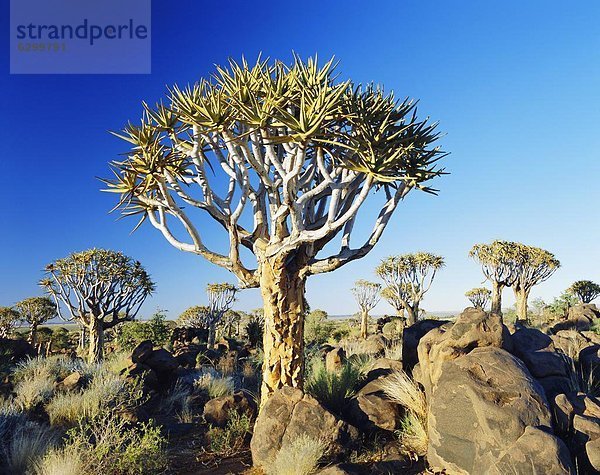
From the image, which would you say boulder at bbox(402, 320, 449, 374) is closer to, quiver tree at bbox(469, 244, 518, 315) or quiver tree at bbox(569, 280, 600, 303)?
quiver tree at bbox(469, 244, 518, 315)

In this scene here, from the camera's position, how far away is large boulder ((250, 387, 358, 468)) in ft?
19.5

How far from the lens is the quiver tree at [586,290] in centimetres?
3428

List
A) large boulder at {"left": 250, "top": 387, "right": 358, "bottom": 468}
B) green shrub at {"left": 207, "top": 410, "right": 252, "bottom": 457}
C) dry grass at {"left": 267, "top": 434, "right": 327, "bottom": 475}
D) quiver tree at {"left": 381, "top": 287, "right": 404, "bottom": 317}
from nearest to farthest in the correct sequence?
dry grass at {"left": 267, "top": 434, "right": 327, "bottom": 475} < large boulder at {"left": 250, "top": 387, "right": 358, "bottom": 468} < green shrub at {"left": 207, "top": 410, "right": 252, "bottom": 457} < quiver tree at {"left": 381, "top": 287, "right": 404, "bottom": 317}

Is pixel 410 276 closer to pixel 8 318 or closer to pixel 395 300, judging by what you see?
pixel 395 300

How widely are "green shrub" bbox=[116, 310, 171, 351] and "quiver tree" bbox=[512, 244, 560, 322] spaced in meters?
22.2

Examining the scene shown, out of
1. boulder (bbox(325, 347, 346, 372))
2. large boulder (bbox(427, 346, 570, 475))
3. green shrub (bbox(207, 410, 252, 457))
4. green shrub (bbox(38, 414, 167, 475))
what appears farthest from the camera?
boulder (bbox(325, 347, 346, 372))

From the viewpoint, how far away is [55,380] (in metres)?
10.1

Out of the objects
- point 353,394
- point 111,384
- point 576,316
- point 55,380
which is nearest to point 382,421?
point 353,394

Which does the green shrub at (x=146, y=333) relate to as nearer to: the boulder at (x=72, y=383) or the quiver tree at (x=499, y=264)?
the boulder at (x=72, y=383)

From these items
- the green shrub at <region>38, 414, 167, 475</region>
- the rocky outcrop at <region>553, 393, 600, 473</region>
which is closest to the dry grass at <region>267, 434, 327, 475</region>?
the green shrub at <region>38, 414, 167, 475</region>

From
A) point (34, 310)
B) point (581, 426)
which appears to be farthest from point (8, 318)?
point (581, 426)

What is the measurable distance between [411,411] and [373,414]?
0.64 metres

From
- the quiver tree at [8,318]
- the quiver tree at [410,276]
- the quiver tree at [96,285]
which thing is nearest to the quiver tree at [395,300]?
the quiver tree at [410,276]

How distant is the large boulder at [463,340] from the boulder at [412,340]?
1.57m
